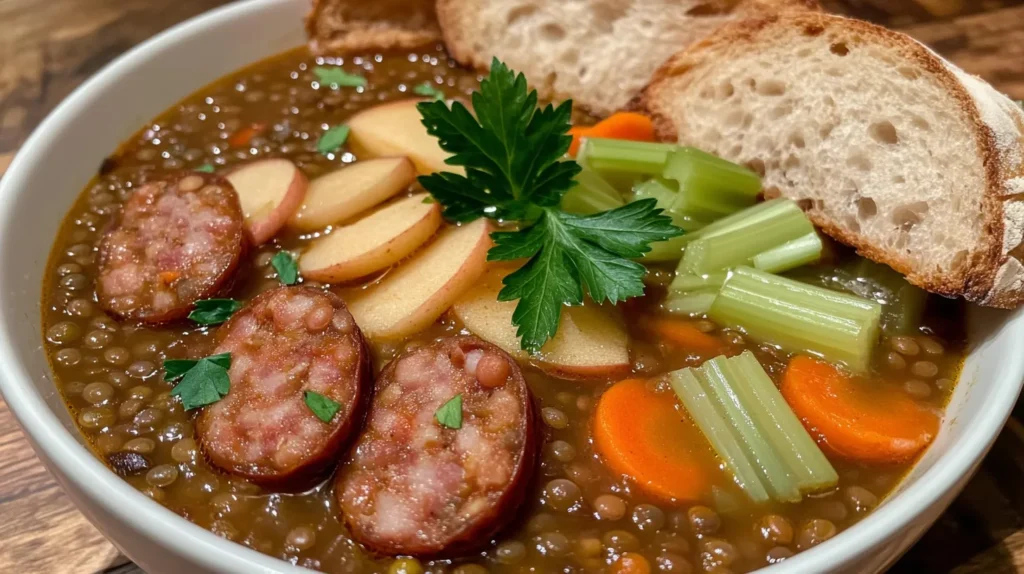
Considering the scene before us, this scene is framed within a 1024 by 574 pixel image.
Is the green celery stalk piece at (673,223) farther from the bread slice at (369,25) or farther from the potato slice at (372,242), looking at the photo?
the bread slice at (369,25)

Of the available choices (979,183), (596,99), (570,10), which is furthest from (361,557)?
(570,10)

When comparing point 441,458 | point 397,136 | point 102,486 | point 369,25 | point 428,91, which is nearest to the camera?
point 102,486

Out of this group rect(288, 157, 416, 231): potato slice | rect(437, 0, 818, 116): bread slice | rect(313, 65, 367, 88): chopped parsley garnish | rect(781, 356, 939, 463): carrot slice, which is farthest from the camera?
rect(313, 65, 367, 88): chopped parsley garnish

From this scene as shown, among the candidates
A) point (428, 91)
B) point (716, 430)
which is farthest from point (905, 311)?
point (428, 91)

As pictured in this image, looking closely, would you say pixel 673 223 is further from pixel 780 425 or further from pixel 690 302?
pixel 780 425

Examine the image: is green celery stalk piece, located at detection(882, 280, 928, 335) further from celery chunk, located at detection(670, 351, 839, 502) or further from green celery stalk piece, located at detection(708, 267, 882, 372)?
celery chunk, located at detection(670, 351, 839, 502)

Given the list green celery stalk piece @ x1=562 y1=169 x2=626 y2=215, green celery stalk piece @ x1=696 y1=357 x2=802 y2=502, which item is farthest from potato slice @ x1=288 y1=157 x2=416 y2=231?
green celery stalk piece @ x1=696 y1=357 x2=802 y2=502
